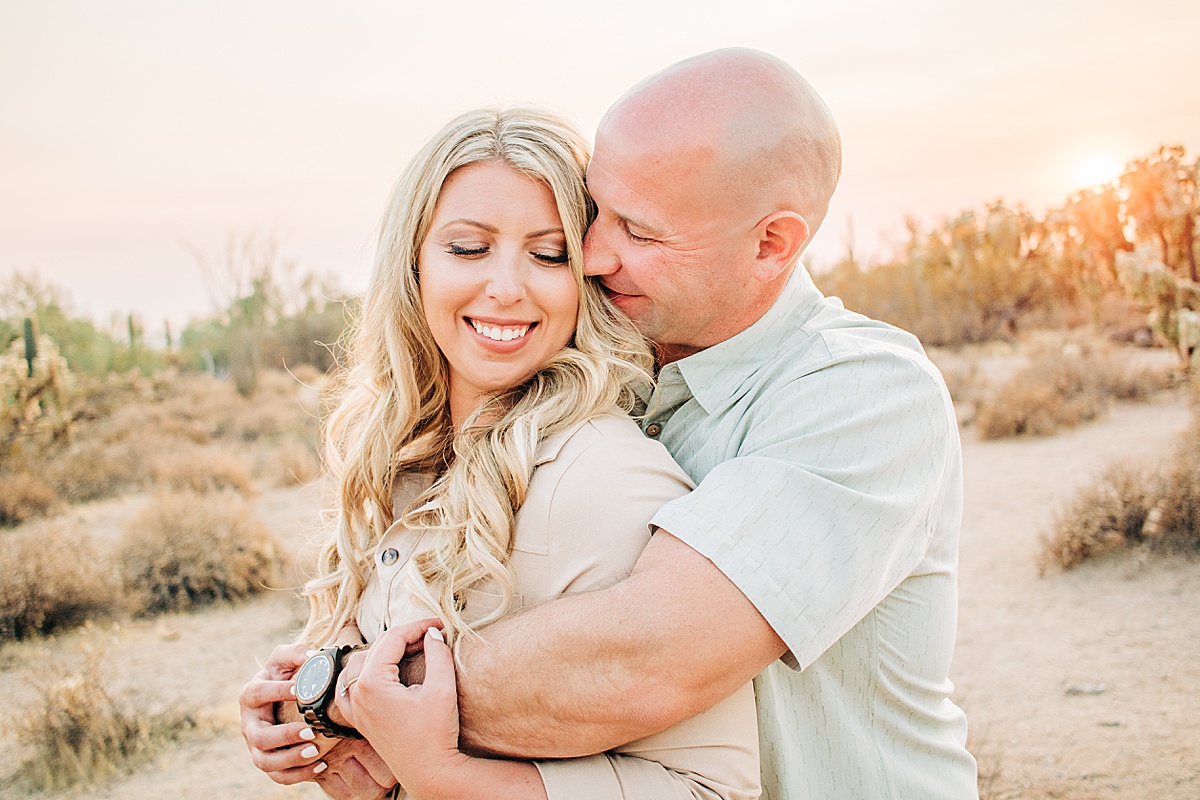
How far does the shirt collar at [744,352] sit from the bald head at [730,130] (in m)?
0.24

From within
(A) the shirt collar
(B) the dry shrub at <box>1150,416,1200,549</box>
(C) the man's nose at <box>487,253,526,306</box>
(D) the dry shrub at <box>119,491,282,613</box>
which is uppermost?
(C) the man's nose at <box>487,253,526,306</box>

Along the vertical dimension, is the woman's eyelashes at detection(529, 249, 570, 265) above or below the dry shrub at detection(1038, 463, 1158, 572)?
above

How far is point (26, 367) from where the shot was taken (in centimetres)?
1326

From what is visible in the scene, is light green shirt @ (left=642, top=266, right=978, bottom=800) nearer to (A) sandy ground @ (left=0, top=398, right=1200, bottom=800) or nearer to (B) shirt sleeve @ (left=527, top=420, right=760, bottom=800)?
(B) shirt sleeve @ (left=527, top=420, right=760, bottom=800)

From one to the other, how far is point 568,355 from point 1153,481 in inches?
274

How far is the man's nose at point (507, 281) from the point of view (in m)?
2.16

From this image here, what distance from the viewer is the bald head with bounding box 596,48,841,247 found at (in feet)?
7.23

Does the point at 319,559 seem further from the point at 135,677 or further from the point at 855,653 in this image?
the point at 135,677

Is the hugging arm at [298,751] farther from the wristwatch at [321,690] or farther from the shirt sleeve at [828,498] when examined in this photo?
the shirt sleeve at [828,498]

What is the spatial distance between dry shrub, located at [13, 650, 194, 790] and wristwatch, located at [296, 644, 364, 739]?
4.15 metres

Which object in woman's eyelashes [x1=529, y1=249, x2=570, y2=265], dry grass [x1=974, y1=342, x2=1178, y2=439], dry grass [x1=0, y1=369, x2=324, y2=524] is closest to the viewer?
woman's eyelashes [x1=529, y1=249, x2=570, y2=265]

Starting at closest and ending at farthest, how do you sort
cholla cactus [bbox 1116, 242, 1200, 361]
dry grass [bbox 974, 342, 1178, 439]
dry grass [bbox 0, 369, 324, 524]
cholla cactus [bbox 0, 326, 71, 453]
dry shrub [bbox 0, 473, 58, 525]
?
dry shrub [bbox 0, 473, 58, 525] → dry grass [bbox 0, 369, 324, 524] → dry grass [bbox 974, 342, 1178, 439] → cholla cactus [bbox 0, 326, 71, 453] → cholla cactus [bbox 1116, 242, 1200, 361]

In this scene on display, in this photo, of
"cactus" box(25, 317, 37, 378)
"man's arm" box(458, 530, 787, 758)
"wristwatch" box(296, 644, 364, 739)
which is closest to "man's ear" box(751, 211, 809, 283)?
"man's arm" box(458, 530, 787, 758)

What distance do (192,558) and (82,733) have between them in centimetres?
282
